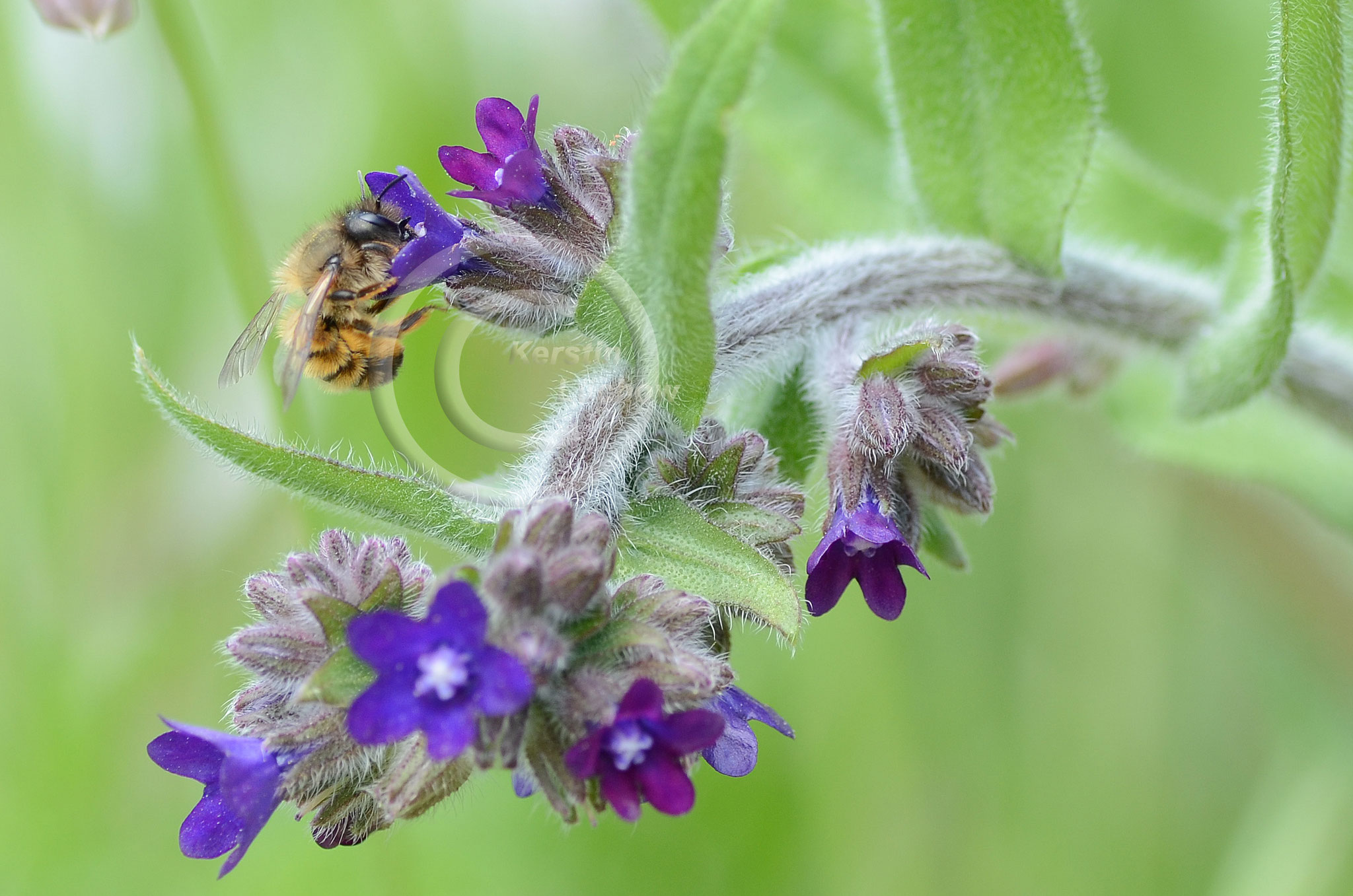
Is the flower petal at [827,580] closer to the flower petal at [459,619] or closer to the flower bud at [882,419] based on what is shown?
the flower bud at [882,419]

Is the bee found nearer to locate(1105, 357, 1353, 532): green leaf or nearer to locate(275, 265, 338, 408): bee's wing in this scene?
locate(275, 265, 338, 408): bee's wing

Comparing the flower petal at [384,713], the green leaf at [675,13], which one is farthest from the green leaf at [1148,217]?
the flower petal at [384,713]

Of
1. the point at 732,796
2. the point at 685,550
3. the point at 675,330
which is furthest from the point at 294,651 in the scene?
the point at 732,796

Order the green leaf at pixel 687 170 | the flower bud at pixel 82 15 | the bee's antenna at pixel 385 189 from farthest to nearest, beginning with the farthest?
the flower bud at pixel 82 15 < the bee's antenna at pixel 385 189 < the green leaf at pixel 687 170

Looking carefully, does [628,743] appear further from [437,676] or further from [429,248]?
[429,248]

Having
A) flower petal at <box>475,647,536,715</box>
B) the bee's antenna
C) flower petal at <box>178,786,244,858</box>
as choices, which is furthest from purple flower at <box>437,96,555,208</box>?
flower petal at <box>178,786,244,858</box>

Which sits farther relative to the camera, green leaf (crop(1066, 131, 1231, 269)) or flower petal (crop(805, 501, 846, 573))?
green leaf (crop(1066, 131, 1231, 269))

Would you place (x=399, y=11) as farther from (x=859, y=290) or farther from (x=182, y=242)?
(x=859, y=290)

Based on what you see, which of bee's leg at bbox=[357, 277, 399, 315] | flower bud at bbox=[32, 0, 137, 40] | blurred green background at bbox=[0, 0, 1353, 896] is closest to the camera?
bee's leg at bbox=[357, 277, 399, 315]
